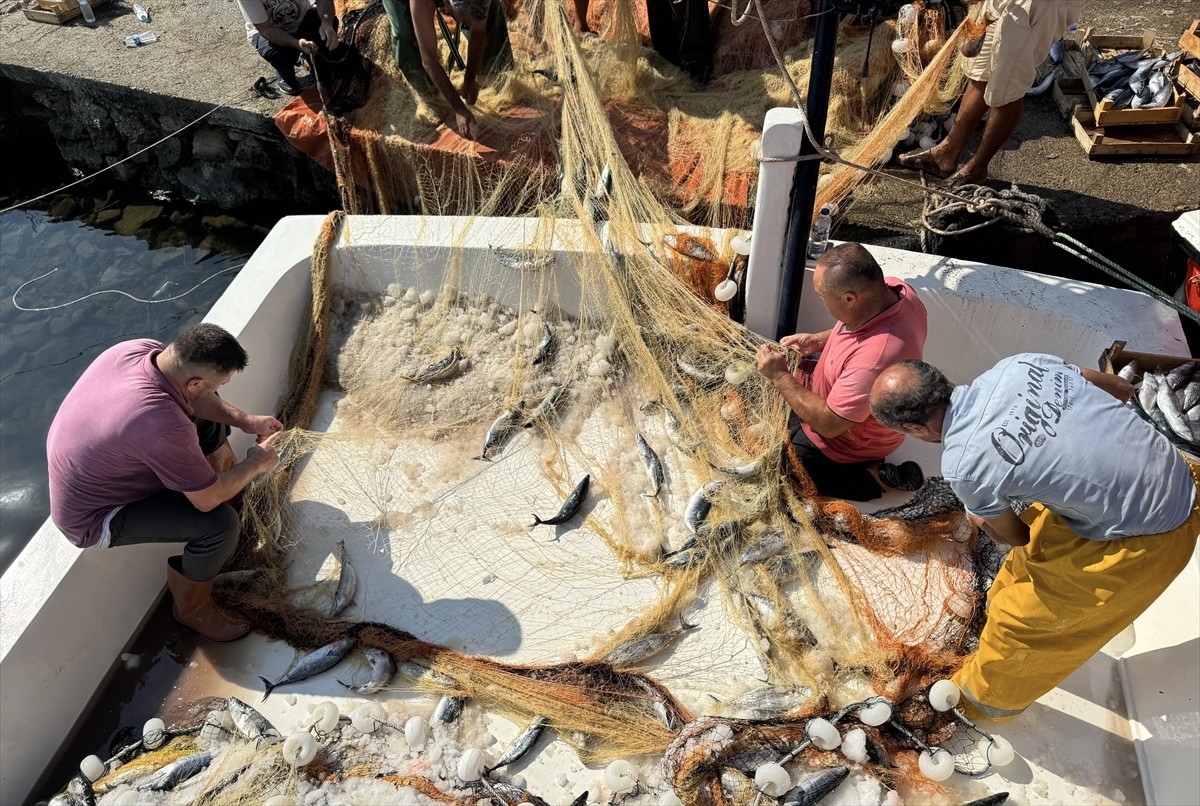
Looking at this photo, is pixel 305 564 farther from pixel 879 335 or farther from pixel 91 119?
pixel 91 119

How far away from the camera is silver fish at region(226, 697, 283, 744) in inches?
115

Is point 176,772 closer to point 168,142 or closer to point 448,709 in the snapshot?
point 448,709

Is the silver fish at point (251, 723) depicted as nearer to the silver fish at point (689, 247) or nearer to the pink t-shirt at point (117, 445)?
the pink t-shirt at point (117, 445)

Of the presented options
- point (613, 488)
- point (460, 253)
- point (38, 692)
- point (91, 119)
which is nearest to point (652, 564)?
point (613, 488)

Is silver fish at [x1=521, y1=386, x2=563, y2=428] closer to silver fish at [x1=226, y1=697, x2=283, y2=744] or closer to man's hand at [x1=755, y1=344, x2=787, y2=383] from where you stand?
man's hand at [x1=755, y1=344, x2=787, y2=383]

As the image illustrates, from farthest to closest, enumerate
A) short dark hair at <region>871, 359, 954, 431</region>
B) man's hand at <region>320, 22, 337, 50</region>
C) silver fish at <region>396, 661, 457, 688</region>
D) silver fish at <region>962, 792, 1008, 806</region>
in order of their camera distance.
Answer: man's hand at <region>320, 22, 337, 50</region>, silver fish at <region>396, 661, 457, 688</region>, silver fish at <region>962, 792, 1008, 806</region>, short dark hair at <region>871, 359, 954, 431</region>

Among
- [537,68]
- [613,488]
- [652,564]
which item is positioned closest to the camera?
[652,564]

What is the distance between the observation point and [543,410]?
408 centimetres

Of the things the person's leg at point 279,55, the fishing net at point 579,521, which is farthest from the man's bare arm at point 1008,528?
the person's leg at point 279,55

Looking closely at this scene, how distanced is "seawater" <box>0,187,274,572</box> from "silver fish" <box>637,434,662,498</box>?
415cm

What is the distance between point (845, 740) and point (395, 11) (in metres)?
5.31

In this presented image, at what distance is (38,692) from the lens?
2973mm

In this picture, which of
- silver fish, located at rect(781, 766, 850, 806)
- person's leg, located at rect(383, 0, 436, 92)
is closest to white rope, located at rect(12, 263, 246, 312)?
person's leg, located at rect(383, 0, 436, 92)

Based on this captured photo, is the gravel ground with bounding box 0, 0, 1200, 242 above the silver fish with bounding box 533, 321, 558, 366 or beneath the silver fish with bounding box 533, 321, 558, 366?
above
